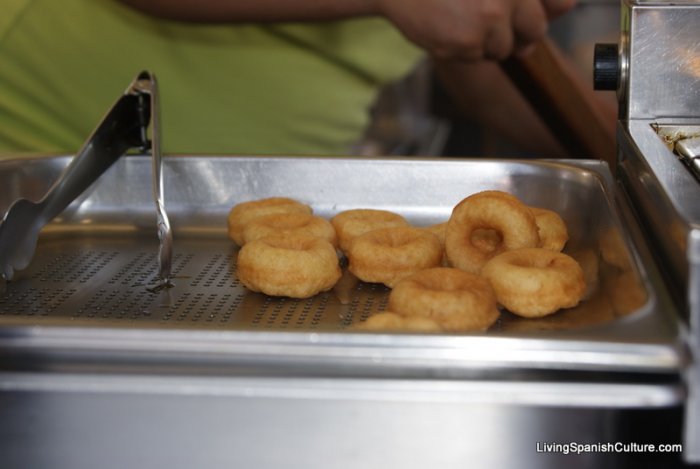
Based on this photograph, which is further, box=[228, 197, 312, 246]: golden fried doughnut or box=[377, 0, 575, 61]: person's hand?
box=[377, 0, 575, 61]: person's hand

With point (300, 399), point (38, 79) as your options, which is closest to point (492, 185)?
point (300, 399)

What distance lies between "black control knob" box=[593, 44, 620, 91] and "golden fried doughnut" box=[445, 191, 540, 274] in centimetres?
23

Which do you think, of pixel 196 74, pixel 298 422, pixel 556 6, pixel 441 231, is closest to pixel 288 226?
pixel 441 231

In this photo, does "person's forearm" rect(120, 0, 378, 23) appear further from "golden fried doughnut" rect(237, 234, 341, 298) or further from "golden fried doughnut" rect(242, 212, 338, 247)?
"golden fried doughnut" rect(237, 234, 341, 298)

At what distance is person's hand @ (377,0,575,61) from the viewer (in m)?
1.51

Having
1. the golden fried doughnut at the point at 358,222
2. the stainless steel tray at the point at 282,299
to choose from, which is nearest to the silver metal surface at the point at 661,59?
the stainless steel tray at the point at 282,299

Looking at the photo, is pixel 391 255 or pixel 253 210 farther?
pixel 253 210

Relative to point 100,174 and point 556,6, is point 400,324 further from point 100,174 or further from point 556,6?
point 556,6

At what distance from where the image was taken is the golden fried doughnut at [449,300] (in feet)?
2.84

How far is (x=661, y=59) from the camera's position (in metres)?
1.13

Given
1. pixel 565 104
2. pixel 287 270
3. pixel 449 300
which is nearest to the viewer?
pixel 449 300

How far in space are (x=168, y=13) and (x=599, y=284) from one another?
0.97 meters

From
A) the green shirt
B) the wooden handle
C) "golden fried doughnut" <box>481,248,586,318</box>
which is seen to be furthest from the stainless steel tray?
the green shirt

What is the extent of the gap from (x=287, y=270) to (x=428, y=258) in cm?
17
